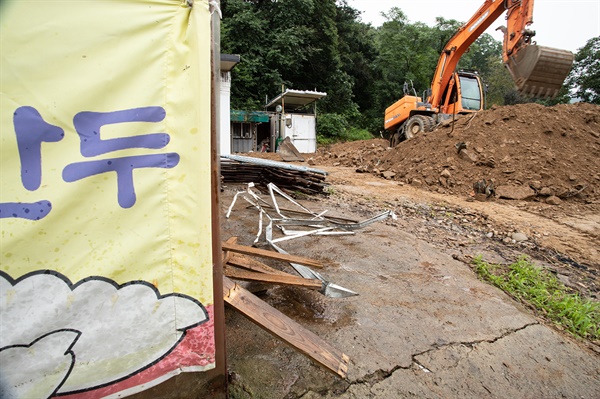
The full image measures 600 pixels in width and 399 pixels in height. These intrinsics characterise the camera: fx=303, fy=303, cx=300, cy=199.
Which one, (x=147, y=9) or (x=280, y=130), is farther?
(x=280, y=130)

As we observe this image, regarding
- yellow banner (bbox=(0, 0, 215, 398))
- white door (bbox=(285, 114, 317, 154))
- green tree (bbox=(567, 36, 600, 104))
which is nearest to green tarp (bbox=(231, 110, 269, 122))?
white door (bbox=(285, 114, 317, 154))

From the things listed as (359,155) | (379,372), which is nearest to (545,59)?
(359,155)

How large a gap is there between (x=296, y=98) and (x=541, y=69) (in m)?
11.0

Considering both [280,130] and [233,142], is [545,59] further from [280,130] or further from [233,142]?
[233,142]

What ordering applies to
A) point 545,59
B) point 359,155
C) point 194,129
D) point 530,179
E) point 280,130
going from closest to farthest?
point 194,129, point 545,59, point 530,179, point 359,155, point 280,130

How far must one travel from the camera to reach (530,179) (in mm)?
7199

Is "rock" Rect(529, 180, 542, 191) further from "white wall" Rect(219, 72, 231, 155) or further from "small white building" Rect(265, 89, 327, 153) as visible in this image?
"small white building" Rect(265, 89, 327, 153)

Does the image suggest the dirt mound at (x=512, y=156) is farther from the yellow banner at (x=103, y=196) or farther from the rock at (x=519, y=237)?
the yellow banner at (x=103, y=196)

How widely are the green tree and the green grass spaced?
34.2m

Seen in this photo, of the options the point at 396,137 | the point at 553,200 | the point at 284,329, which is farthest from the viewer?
the point at 396,137

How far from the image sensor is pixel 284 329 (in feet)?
A: 5.18

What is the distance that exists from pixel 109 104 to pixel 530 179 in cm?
868

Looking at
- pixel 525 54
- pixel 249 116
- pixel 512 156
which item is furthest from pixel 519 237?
pixel 249 116

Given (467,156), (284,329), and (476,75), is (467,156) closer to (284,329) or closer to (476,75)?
(476,75)
